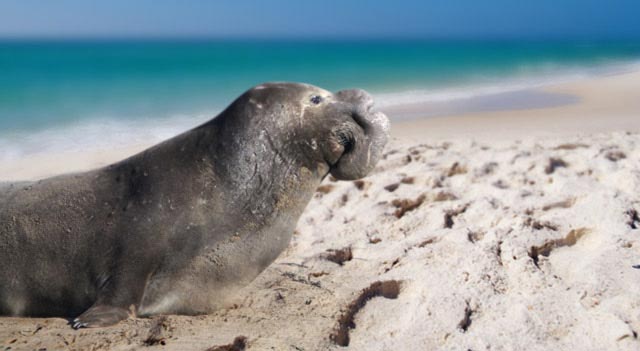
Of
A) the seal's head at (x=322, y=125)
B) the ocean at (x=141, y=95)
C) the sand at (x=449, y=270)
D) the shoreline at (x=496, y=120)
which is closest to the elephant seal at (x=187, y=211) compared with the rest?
the seal's head at (x=322, y=125)

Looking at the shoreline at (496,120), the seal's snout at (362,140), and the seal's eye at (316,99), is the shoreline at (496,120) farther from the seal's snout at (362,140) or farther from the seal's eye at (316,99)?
the seal's eye at (316,99)

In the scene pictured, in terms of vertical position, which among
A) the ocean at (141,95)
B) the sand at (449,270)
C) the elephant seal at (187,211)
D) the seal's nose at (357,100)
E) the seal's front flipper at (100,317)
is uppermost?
the seal's nose at (357,100)

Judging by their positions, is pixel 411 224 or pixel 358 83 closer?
pixel 411 224

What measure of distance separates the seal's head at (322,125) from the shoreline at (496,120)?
549 cm

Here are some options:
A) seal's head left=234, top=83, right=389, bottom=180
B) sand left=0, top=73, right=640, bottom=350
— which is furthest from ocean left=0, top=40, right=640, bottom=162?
seal's head left=234, top=83, right=389, bottom=180

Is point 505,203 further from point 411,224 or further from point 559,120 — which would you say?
point 559,120

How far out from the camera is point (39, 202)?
3154 mm

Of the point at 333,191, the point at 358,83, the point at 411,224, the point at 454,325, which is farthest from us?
the point at 358,83

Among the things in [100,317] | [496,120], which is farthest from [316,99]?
[496,120]

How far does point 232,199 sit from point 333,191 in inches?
97.2

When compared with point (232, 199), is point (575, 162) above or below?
below

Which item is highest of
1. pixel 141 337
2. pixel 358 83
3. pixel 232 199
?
pixel 232 199

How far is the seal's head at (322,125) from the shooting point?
3.13 m

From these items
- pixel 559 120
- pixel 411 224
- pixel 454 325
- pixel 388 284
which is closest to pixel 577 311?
pixel 454 325
